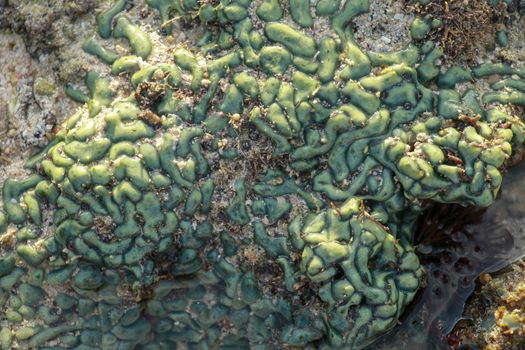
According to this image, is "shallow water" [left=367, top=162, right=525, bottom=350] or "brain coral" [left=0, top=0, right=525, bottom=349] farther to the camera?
"shallow water" [left=367, top=162, right=525, bottom=350]

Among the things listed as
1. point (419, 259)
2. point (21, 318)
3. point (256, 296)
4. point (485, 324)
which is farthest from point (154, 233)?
point (485, 324)

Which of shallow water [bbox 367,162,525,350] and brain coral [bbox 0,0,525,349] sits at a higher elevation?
brain coral [bbox 0,0,525,349]

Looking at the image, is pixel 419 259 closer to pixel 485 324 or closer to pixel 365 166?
pixel 485 324

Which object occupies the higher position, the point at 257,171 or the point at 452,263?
the point at 257,171

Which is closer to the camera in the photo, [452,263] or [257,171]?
[257,171]
